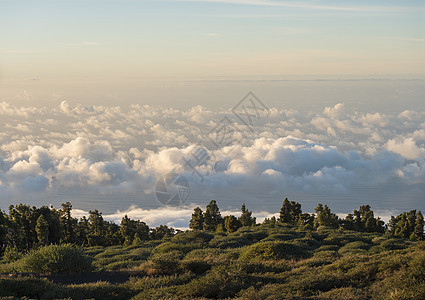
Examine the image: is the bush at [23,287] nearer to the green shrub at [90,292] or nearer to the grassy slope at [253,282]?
the grassy slope at [253,282]

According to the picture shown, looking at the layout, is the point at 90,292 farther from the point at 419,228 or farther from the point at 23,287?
the point at 419,228

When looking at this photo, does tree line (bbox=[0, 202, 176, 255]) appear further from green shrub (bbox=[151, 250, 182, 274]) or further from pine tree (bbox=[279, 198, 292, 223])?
green shrub (bbox=[151, 250, 182, 274])

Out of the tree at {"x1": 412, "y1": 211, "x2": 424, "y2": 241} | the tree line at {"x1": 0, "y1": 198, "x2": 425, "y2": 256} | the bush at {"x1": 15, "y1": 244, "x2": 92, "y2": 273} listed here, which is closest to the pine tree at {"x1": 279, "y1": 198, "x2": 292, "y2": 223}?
the tree line at {"x1": 0, "y1": 198, "x2": 425, "y2": 256}

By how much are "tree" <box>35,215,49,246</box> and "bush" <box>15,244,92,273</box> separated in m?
42.1

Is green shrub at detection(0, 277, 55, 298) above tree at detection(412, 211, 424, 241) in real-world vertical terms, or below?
above

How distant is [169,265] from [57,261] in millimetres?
5182

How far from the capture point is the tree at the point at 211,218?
70.0 metres

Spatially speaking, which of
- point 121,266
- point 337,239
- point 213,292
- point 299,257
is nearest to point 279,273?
point 213,292

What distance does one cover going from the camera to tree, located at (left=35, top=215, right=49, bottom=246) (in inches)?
2217

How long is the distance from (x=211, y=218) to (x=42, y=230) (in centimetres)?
2898

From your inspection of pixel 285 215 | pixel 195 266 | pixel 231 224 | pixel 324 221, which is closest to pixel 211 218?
pixel 231 224

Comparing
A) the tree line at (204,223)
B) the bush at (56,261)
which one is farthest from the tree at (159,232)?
the bush at (56,261)

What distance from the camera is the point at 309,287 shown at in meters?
13.4

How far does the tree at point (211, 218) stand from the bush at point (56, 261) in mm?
52794
